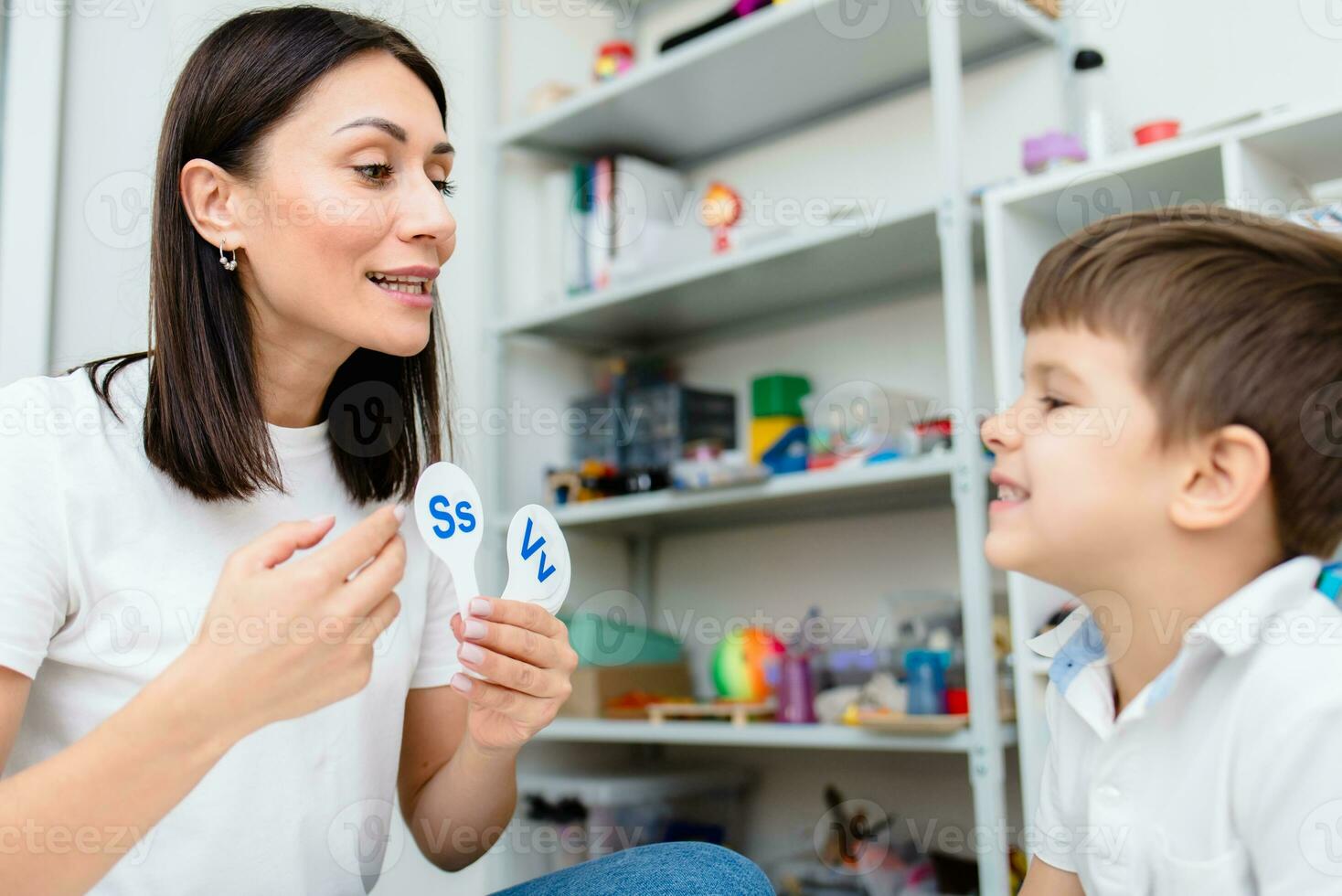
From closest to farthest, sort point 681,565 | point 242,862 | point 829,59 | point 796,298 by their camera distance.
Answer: point 242,862
point 829,59
point 796,298
point 681,565

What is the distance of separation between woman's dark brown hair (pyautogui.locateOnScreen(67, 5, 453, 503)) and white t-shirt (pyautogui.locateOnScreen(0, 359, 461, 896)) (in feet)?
0.10

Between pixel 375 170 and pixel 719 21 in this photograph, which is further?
pixel 719 21

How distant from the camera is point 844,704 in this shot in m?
1.83

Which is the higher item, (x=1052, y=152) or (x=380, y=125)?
(x=1052, y=152)

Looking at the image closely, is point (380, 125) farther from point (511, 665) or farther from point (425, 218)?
point (511, 665)

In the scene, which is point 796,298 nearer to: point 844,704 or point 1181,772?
point 844,704

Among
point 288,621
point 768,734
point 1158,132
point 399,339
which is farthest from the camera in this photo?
point 768,734

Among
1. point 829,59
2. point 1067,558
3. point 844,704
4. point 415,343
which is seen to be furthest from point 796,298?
point 1067,558

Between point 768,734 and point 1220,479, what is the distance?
1.13 metres

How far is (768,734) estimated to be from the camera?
1.85 metres

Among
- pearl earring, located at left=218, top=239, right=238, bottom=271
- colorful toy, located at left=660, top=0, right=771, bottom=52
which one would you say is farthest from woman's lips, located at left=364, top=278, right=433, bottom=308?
colorful toy, located at left=660, top=0, right=771, bottom=52

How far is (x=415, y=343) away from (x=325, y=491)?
0.67 feet

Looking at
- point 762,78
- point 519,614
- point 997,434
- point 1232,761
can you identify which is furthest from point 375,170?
point 762,78

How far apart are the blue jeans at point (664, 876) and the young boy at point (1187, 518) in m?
0.28
